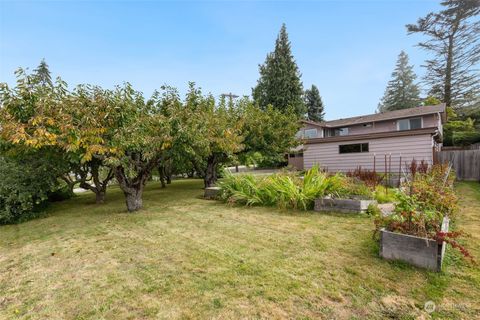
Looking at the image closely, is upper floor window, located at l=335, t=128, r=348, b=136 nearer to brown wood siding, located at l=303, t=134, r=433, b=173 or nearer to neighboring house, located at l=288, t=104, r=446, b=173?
neighboring house, located at l=288, t=104, r=446, b=173

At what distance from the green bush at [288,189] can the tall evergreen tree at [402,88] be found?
116ft

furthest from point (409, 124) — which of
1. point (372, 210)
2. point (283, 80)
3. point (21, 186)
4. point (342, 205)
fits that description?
point (21, 186)

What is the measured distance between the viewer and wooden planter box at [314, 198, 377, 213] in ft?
16.6

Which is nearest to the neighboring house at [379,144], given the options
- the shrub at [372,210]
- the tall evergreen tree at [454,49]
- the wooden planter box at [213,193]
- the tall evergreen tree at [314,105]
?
the shrub at [372,210]

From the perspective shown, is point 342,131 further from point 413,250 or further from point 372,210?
point 413,250

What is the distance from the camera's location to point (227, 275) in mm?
2650

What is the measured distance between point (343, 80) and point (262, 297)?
21.4 metres

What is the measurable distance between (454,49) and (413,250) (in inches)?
1262

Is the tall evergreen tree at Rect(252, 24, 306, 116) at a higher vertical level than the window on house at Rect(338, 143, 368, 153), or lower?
higher

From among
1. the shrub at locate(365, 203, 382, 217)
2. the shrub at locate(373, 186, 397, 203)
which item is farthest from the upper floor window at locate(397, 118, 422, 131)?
the shrub at locate(365, 203, 382, 217)

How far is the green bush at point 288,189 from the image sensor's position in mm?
5723

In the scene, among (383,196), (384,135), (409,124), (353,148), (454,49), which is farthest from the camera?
(454,49)

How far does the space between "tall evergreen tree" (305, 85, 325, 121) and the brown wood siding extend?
20827 millimetres

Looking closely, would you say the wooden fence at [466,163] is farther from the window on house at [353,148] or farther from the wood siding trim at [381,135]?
the window on house at [353,148]
